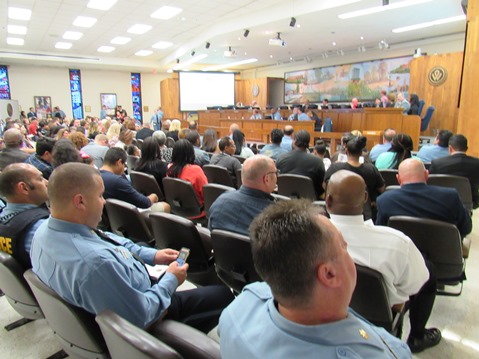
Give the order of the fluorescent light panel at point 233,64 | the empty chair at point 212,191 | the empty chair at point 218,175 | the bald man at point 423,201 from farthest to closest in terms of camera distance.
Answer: the fluorescent light panel at point 233,64
the empty chair at point 218,175
the empty chair at point 212,191
the bald man at point 423,201

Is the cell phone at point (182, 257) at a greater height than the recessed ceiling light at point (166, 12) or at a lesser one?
lesser

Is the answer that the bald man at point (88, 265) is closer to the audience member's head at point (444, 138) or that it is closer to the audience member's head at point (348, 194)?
the audience member's head at point (348, 194)

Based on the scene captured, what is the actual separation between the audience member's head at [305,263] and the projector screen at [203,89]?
1595cm

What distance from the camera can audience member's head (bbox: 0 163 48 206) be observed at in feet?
5.98

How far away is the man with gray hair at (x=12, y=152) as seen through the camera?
13.4 ft

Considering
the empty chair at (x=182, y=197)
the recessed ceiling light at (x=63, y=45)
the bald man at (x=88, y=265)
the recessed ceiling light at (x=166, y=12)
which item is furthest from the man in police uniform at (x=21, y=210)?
the recessed ceiling light at (x=63, y=45)

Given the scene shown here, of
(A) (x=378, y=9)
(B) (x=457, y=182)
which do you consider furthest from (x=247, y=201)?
(A) (x=378, y=9)

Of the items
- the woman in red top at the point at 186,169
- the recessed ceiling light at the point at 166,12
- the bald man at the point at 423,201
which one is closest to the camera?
the bald man at the point at 423,201

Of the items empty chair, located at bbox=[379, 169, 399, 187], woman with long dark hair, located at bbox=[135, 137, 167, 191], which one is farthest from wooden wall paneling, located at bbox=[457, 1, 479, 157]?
woman with long dark hair, located at bbox=[135, 137, 167, 191]

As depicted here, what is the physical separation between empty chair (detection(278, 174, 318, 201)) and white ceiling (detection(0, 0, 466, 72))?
17.5 feet

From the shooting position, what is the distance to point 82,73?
16.5 meters

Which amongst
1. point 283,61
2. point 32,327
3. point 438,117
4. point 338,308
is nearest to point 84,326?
point 338,308

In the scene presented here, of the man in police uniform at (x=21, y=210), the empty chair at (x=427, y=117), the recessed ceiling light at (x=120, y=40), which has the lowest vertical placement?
the man in police uniform at (x=21, y=210)

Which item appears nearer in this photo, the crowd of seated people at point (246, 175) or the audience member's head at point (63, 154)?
the crowd of seated people at point (246, 175)
